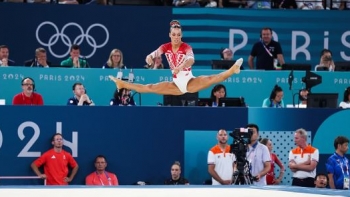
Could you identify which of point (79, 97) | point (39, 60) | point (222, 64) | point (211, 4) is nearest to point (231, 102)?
point (222, 64)

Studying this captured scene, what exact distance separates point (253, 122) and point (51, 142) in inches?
125

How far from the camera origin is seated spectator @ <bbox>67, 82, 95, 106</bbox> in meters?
15.9

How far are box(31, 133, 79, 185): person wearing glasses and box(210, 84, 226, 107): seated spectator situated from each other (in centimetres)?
255

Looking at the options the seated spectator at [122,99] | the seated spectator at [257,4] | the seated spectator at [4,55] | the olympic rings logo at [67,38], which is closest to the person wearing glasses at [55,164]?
the seated spectator at [122,99]

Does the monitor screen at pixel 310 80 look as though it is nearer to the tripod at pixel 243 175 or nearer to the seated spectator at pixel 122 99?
the tripod at pixel 243 175

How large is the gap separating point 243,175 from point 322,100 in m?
2.68

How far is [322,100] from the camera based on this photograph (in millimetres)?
16594

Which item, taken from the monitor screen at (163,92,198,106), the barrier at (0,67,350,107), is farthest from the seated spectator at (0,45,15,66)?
the monitor screen at (163,92,198,106)

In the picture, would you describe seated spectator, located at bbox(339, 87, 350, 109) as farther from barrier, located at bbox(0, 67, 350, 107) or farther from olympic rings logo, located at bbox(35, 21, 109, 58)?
olympic rings logo, located at bbox(35, 21, 109, 58)

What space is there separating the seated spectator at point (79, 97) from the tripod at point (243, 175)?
2751 mm

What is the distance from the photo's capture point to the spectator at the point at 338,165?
15500 millimetres

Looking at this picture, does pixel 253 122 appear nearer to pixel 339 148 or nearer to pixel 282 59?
pixel 339 148

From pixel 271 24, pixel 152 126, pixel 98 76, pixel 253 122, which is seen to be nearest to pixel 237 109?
pixel 253 122

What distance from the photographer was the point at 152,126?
15961mm
